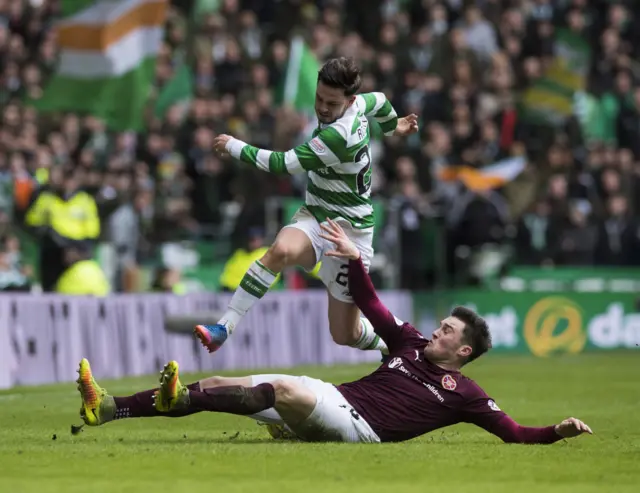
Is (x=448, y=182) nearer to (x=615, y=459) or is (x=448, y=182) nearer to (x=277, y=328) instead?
(x=277, y=328)

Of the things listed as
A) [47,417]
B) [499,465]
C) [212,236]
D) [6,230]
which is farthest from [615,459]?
[212,236]

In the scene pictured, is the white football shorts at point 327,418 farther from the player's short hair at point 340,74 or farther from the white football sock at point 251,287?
the player's short hair at point 340,74

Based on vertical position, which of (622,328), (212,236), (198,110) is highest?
(198,110)

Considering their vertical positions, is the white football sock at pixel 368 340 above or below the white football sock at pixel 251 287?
below

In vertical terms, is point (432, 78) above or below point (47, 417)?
above

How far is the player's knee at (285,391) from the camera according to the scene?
9.49 m

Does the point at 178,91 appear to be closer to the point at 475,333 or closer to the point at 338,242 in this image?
the point at 338,242

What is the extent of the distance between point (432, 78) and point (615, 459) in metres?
16.5

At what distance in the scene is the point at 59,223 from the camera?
19859 mm

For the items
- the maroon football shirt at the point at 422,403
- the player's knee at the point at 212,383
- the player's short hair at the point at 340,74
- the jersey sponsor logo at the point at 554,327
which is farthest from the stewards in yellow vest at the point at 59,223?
the maroon football shirt at the point at 422,403

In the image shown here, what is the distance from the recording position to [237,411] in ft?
31.1

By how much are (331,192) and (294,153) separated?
0.66 meters

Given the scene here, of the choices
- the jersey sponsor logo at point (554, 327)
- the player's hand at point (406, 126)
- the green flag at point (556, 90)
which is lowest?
the jersey sponsor logo at point (554, 327)

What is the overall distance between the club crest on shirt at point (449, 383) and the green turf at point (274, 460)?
0.44 m
